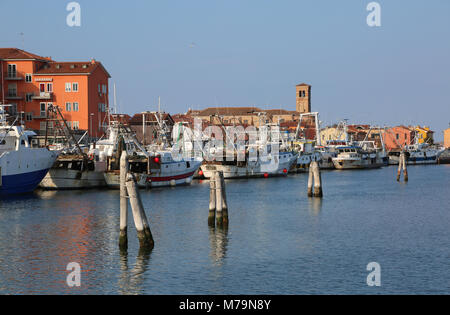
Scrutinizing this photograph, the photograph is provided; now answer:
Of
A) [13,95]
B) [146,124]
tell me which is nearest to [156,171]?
[13,95]

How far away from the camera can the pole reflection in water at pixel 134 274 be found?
26688 millimetres

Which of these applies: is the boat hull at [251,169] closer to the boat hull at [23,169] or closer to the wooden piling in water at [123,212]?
the boat hull at [23,169]

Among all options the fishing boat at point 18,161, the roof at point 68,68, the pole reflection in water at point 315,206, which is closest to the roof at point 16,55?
the roof at point 68,68

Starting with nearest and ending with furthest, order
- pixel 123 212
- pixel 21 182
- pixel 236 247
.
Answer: pixel 123 212 < pixel 236 247 < pixel 21 182

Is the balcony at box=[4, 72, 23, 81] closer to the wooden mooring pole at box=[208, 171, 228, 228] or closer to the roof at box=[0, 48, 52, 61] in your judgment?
the roof at box=[0, 48, 52, 61]

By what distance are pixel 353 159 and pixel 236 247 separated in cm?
9554

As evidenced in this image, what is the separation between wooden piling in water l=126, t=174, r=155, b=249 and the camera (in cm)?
2969

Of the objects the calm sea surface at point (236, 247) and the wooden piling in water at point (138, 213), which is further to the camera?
the wooden piling in water at point (138, 213)

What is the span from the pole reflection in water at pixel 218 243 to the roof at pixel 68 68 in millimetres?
70995

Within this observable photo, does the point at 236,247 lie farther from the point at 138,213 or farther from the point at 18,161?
the point at 18,161

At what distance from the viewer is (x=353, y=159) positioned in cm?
12750

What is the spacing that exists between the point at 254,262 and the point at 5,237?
52.3ft

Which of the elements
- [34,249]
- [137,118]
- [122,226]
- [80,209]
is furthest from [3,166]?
[137,118]

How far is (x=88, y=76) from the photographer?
10575 centimetres
